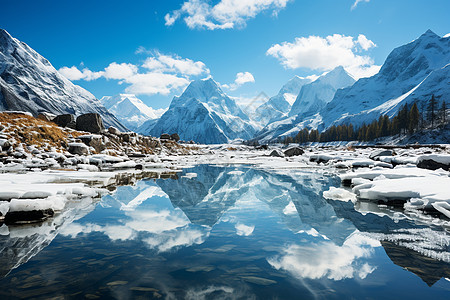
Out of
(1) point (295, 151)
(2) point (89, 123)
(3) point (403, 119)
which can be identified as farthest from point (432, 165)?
(3) point (403, 119)

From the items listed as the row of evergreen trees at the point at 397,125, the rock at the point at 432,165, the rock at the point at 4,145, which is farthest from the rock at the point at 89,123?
the row of evergreen trees at the point at 397,125

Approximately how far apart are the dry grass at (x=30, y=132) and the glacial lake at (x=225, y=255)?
71.8 feet

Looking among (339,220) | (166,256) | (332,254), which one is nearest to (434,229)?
(339,220)

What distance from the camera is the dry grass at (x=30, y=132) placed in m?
25.8

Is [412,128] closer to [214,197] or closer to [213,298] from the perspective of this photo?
[214,197]

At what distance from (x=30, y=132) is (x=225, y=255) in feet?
101

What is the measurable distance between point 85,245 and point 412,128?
3971 inches

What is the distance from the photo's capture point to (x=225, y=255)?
6.12 metres

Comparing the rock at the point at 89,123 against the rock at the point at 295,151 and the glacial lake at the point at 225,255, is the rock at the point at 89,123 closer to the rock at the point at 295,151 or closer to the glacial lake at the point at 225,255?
the glacial lake at the point at 225,255

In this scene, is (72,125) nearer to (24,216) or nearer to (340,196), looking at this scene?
(24,216)

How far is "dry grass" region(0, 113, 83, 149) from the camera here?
1014 inches

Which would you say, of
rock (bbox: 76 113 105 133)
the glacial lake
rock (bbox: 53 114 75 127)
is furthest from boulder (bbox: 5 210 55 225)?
rock (bbox: 53 114 75 127)

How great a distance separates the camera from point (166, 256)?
5984mm

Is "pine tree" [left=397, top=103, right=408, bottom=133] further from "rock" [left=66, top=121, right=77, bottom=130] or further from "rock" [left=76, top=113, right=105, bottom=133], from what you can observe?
"rock" [left=66, top=121, right=77, bottom=130]
